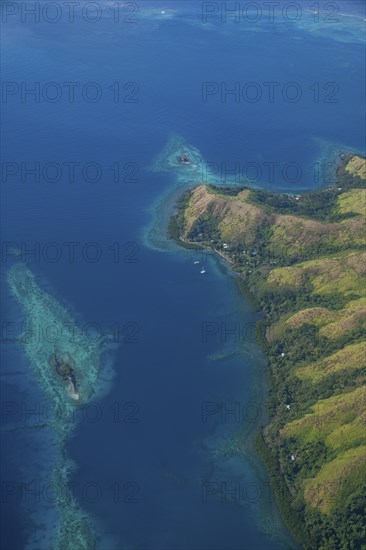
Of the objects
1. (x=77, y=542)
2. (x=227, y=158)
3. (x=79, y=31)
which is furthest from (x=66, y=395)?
(x=79, y=31)

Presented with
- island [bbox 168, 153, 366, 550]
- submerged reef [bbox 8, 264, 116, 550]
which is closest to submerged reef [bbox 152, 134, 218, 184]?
island [bbox 168, 153, 366, 550]

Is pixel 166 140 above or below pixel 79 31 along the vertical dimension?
below

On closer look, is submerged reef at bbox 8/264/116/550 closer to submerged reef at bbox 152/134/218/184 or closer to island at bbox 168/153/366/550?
island at bbox 168/153/366/550


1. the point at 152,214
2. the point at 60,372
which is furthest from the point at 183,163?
the point at 60,372

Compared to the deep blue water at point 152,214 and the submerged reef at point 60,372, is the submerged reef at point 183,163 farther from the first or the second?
the submerged reef at point 60,372

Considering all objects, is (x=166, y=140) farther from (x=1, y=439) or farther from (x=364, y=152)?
(x=1, y=439)

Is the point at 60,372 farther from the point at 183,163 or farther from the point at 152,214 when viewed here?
the point at 183,163

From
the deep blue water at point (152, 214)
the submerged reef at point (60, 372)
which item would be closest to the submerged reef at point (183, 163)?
the deep blue water at point (152, 214)
